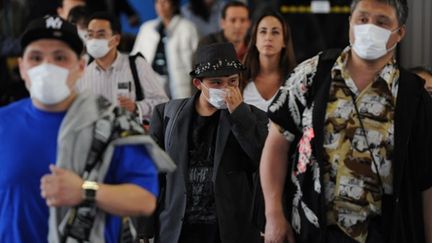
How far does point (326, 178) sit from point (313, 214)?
0.16 meters

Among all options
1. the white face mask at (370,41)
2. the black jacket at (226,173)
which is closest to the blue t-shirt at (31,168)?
the white face mask at (370,41)

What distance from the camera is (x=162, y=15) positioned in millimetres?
9414

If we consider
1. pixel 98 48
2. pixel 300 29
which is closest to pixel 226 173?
pixel 98 48

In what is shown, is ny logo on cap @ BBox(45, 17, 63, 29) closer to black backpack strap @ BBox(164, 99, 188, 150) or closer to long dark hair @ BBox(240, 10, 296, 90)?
black backpack strap @ BBox(164, 99, 188, 150)

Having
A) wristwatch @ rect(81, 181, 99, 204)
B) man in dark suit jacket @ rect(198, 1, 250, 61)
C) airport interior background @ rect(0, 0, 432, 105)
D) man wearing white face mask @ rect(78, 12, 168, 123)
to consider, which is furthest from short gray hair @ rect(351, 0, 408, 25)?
airport interior background @ rect(0, 0, 432, 105)

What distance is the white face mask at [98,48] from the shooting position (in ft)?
22.9

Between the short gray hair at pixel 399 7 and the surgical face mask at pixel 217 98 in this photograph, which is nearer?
the short gray hair at pixel 399 7

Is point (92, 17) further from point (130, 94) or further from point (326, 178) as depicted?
point (326, 178)

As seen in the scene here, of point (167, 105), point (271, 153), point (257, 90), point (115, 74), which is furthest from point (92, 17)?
point (271, 153)

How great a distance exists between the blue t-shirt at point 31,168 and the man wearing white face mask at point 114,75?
304 centimetres

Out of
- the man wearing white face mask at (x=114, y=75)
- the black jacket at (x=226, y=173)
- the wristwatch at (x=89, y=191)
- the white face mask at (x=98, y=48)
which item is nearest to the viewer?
the wristwatch at (x=89, y=191)

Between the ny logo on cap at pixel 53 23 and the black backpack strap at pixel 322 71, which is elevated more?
the ny logo on cap at pixel 53 23

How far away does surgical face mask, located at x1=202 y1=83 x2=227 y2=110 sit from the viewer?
5320mm

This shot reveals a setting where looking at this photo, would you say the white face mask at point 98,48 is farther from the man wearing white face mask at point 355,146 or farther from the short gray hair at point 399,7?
the short gray hair at point 399,7
